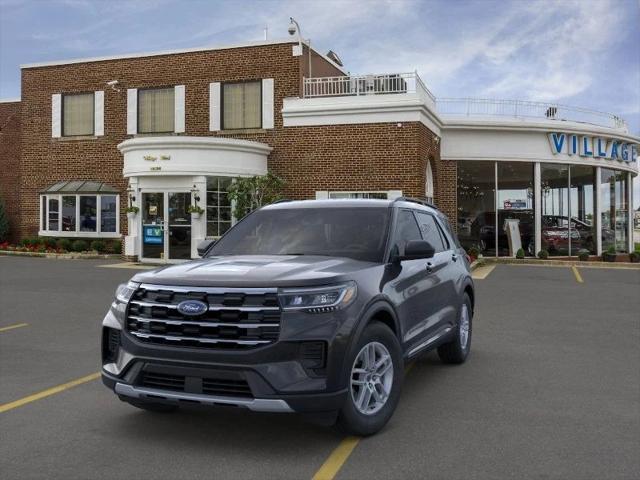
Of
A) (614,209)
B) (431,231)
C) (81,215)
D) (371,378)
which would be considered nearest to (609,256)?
(614,209)

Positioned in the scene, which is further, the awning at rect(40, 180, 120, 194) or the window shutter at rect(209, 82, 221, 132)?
the awning at rect(40, 180, 120, 194)

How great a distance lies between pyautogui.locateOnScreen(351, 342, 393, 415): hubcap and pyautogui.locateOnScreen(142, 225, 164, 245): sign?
16.8m

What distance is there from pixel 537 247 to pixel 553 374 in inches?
720

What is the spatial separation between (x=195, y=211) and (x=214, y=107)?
510 centimetres

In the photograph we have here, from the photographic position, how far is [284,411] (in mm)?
3941

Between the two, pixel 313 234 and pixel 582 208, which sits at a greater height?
pixel 582 208

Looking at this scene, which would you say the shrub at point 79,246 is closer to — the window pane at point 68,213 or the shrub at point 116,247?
the shrub at point 116,247

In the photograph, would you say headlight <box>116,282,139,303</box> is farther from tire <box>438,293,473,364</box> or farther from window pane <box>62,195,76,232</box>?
window pane <box>62,195,76,232</box>

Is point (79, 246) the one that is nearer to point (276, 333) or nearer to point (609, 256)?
point (609, 256)

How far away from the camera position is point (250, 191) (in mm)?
A: 19547

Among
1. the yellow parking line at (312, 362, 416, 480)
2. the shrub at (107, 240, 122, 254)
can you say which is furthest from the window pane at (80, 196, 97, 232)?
the yellow parking line at (312, 362, 416, 480)

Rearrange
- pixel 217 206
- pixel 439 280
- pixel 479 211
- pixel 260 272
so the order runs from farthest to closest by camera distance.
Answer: pixel 479 211 → pixel 217 206 → pixel 439 280 → pixel 260 272

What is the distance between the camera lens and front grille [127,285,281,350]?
4.02m

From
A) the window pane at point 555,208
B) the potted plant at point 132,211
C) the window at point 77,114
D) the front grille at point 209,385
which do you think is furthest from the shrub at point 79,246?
the front grille at point 209,385
